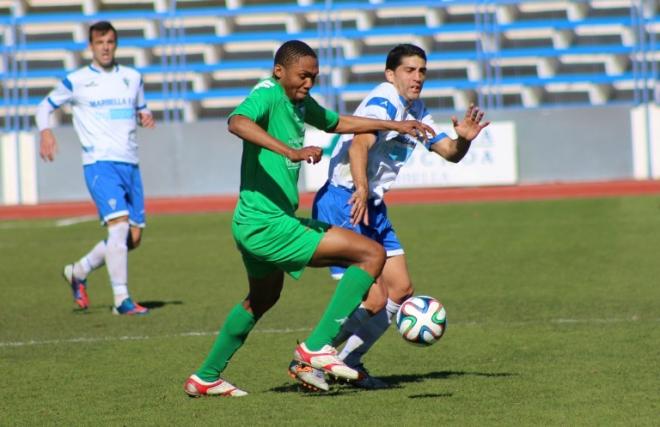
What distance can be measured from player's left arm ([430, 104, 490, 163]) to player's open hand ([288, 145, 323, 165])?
1186 millimetres

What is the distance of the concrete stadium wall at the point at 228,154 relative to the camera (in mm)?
24203

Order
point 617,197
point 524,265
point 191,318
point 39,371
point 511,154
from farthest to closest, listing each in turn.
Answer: point 511,154 → point 617,197 → point 524,265 → point 191,318 → point 39,371

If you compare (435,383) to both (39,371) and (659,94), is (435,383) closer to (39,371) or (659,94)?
(39,371)

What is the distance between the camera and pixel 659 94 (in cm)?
2658

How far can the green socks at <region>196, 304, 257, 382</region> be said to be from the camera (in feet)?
21.2

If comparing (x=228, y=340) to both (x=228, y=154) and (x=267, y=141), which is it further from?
(x=228, y=154)

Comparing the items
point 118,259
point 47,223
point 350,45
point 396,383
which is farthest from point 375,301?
point 350,45

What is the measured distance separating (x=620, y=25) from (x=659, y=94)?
1.80 m

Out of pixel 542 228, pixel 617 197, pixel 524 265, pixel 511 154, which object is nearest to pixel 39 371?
pixel 524 265

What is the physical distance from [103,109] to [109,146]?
36 cm

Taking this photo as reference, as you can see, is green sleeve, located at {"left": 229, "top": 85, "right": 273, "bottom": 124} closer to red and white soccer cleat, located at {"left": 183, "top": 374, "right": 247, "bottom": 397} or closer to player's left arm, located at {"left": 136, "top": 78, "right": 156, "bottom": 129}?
red and white soccer cleat, located at {"left": 183, "top": 374, "right": 247, "bottom": 397}

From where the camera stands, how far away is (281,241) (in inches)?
239

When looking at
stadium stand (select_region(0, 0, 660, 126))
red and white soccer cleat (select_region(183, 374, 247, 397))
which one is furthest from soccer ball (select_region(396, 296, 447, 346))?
stadium stand (select_region(0, 0, 660, 126))

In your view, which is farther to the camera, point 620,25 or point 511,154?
point 620,25
